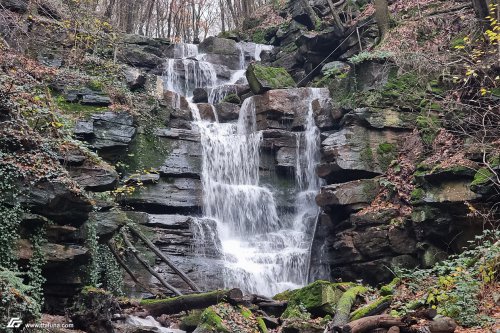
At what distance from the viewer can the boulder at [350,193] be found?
13.4 meters

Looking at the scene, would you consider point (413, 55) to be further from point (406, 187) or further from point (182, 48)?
point (182, 48)

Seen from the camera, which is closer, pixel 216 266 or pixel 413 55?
pixel 216 266

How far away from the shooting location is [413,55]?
46.8 ft

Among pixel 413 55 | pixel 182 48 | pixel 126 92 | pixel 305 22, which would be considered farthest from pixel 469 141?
pixel 182 48

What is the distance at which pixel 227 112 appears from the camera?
1773cm

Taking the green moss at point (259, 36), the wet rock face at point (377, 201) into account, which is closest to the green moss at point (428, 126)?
the wet rock face at point (377, 201)

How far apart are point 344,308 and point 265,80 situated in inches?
398

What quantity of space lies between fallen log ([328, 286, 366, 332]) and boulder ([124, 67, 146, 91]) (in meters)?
9.22

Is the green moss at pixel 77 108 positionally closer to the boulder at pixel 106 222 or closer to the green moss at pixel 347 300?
the boulder at pixel 106 222

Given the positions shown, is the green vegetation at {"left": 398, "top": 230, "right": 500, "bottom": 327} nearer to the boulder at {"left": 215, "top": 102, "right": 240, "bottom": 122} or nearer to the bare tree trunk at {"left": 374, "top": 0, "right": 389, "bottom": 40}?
the boulder at {"left": 215, "top": 102, "right": 240, "bottom": 122}

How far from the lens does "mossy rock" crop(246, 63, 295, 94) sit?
17422 millimetres

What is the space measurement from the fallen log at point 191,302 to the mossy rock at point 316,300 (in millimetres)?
1196

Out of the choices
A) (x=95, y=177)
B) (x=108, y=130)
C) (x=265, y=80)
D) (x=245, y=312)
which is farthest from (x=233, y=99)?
(x=245, y=312)

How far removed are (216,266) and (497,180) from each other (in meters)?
6.65
